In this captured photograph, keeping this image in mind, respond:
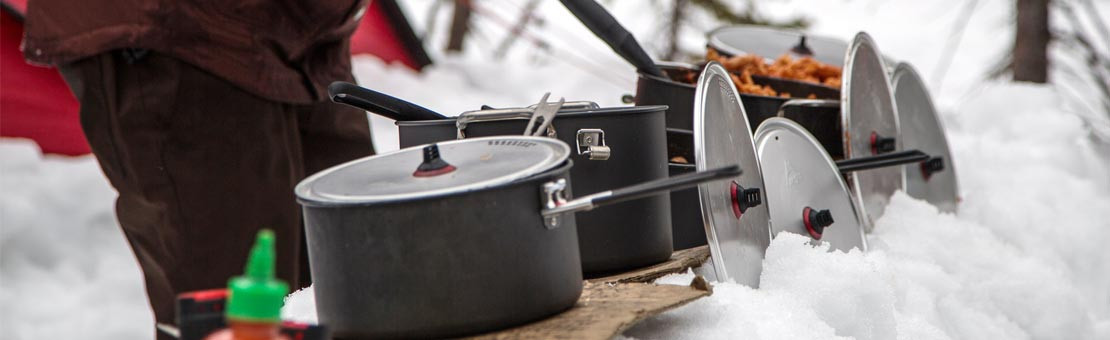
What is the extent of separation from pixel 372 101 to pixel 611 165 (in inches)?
13.8

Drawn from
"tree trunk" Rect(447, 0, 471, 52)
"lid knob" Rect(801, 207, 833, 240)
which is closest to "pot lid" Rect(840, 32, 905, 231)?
"lid knob" Rect(801, 207, 833, 240)

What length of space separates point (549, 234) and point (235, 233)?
1375 millimetres

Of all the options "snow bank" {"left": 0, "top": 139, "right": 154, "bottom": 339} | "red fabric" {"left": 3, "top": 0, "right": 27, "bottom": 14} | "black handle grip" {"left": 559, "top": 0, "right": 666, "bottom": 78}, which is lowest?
"snow bank" {"left": 0, "top": 139, "right": 154, "bottom": 339}

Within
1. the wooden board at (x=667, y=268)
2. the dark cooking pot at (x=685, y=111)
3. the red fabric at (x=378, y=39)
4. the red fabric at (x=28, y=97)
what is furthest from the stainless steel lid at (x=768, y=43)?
the red fabric at (x=378, y=39)

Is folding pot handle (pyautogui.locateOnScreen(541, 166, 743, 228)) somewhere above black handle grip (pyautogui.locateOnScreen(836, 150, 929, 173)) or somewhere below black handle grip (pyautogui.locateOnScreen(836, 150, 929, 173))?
above

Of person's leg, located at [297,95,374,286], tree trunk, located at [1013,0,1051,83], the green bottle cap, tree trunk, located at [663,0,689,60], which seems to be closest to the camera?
the green bottle cap

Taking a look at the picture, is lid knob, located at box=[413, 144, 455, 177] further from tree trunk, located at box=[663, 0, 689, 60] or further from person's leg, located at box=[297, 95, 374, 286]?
tree trunk, located at box=[663, 0, 689, 60]

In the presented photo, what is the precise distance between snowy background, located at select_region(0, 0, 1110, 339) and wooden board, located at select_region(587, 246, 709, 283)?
3cm

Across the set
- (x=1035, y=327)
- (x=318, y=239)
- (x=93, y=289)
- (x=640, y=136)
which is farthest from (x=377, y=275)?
(x=93, y=289)

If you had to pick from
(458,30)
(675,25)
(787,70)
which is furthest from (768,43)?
(458,30)

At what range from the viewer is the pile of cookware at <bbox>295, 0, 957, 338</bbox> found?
104cm

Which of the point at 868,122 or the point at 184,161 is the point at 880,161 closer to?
the point at 868,122

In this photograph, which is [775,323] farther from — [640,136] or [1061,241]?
[1061,241]

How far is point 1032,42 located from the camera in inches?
205
